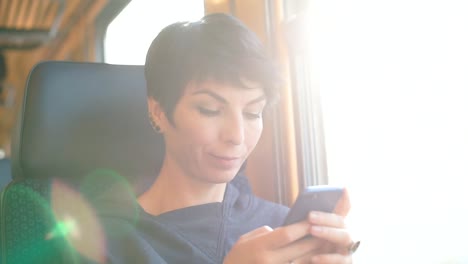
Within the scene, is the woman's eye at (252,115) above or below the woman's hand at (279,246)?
above

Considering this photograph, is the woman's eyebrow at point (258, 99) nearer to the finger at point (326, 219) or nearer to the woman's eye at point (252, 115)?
the woman's eye at point (252, 115)

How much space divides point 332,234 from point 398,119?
0.33m

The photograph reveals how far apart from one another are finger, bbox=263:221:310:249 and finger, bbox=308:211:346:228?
1 cm

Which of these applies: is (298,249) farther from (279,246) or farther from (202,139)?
(202,139)

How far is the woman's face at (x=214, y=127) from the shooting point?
888mm

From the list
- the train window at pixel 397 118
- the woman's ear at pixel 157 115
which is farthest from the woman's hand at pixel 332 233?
the woman's ear at pixel 157 115

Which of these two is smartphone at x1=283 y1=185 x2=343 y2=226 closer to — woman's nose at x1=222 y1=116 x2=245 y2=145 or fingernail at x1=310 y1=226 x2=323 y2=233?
fingernail at x1=310 y1=226 x2=323 y2=233

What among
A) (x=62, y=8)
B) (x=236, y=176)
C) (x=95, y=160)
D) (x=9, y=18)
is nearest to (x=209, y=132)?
(x=236, y=176)

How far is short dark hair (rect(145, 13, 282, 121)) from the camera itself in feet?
2.96

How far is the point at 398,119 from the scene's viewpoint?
3.40 ft

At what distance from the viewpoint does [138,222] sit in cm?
95

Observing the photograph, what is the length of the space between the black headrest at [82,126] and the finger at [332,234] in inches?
15.4

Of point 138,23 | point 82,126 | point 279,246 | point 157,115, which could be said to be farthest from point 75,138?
point 138,23

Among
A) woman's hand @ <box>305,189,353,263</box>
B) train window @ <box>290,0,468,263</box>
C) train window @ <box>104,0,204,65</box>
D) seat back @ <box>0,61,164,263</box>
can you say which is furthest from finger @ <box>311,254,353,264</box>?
train window @ <box>104,0,204,65</box>
